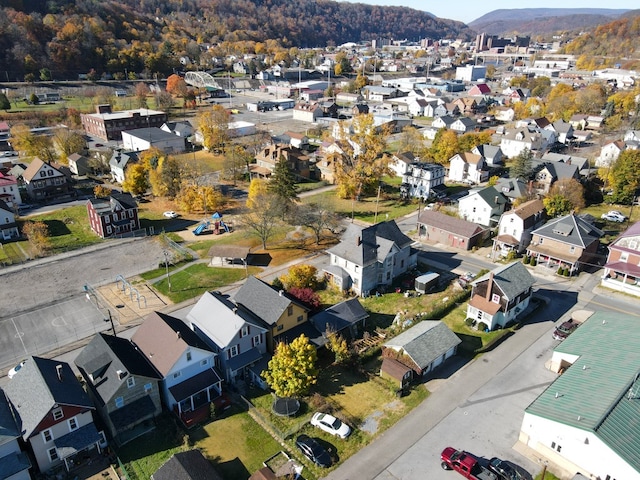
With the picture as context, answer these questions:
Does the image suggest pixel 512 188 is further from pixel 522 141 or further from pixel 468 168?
pixel 522 141

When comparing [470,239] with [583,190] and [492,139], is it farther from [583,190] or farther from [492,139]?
[492,139]

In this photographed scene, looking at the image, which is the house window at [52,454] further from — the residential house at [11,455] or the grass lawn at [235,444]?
the grass lawn at [235,444]

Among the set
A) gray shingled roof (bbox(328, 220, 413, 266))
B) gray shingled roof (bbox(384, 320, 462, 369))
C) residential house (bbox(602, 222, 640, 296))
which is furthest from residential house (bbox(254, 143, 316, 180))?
residential house (bbox(602, 222, 640, 296))

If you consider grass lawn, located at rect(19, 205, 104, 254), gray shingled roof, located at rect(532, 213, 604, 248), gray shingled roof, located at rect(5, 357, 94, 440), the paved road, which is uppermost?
gray shingled roof, located at rect(532, 213, 604, 248)

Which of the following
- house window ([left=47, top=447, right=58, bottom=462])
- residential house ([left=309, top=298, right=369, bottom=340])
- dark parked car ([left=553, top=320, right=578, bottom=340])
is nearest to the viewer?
house window ([left=47, top=447, right=58, bottom=462])

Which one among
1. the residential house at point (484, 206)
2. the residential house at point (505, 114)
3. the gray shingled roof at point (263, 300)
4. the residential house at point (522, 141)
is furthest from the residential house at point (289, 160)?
the residential house at point (505, 114)

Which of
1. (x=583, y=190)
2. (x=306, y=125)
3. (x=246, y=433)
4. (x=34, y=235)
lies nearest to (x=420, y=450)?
(x=246, y=433)

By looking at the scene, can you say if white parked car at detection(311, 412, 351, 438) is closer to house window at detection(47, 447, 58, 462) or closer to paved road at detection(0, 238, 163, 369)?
house window at detection(47, 447, 58, 462)

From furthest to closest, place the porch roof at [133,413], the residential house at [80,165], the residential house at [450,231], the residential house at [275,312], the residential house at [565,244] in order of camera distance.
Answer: the residential house at [80,165], the residential house at [450,231], the residential house at [565,244], the residential house at [275,312], the porch roof at [133,413]
